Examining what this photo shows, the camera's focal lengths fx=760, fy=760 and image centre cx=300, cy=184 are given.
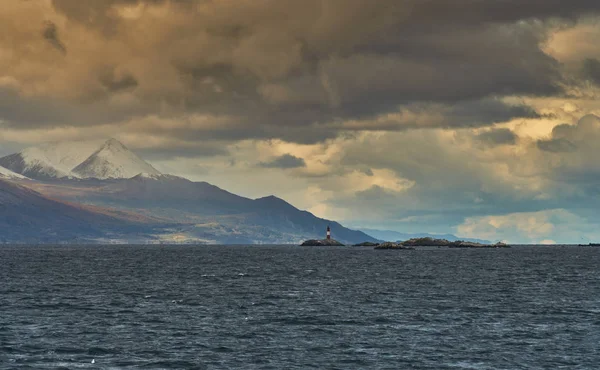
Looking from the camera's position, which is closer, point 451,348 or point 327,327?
point 451,348

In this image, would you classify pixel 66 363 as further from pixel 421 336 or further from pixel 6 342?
pixel 421 336

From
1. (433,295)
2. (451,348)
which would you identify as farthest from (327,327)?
(433,295)

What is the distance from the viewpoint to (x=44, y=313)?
103562mm

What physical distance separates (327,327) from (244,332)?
1071 centimetres

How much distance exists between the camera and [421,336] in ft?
283

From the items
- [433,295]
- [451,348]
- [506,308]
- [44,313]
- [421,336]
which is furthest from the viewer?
[433,295]

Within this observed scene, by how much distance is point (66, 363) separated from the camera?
69.4 meters

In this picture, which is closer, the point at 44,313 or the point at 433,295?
the point at 44,313

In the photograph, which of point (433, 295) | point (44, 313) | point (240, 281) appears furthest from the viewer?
point (240, 281)

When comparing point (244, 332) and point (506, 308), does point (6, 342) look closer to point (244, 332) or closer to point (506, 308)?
point (244, 332)

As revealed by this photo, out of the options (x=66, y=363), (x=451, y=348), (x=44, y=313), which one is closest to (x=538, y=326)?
(x=451, y=348)

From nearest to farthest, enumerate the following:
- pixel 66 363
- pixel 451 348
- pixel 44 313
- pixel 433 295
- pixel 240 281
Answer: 1. pixel 66 363
2. pixel 451 348
3. pixel 44 313
4. pixel 433 295
5. pixel 240 281

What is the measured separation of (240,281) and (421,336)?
86.9 metres

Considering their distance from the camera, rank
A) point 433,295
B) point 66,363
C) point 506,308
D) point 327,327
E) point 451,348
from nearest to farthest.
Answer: point 66,363
point 451,348
point 327,327
point 506,308
point 433,295
